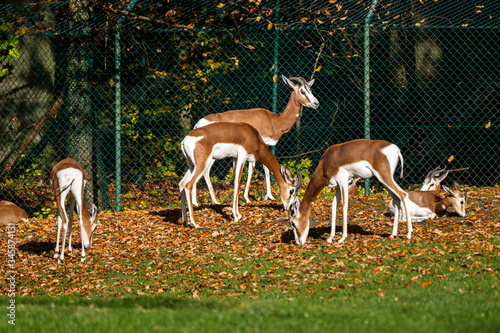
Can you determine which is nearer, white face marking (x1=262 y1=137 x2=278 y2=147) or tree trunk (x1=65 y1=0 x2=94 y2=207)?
white face marking (x1=262 y1=137 x2=278 y2=147)

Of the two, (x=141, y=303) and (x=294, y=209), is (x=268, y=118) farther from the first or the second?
(x=141, y=303)

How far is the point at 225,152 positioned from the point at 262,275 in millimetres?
3234

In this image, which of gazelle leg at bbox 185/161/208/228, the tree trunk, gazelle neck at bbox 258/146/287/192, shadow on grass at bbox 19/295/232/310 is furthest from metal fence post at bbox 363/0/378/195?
shadow on grass at bbox 19/295/232/310

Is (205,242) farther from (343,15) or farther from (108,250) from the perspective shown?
(343,15)

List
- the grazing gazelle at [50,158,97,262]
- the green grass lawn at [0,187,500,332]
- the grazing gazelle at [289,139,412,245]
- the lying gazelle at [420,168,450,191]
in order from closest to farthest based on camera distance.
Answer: the green grass lawn at [0,187,500,332]
the grazing gazelle at [289,139,412,245]
the grazing gazelle at [50,158,97,262]
the lying gazelle at [420,168,450,191]

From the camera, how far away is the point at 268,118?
11742 millimetres

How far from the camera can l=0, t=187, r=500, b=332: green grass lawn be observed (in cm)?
508

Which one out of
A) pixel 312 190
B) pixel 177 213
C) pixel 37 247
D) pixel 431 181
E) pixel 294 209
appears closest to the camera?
pixel 294 209

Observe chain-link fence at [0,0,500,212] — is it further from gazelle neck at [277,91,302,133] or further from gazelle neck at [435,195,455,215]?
gazelle neck at [435,195,455,215]

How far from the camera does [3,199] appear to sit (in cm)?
1302

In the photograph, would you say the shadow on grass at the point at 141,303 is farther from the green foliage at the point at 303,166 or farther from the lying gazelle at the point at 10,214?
the green foliage at the point at 303,166

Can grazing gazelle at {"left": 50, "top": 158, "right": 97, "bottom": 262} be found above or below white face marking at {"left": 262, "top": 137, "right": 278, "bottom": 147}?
below

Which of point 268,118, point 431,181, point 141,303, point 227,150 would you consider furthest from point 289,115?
point 141,303

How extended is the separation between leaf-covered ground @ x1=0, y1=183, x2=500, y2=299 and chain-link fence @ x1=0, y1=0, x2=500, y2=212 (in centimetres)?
179
